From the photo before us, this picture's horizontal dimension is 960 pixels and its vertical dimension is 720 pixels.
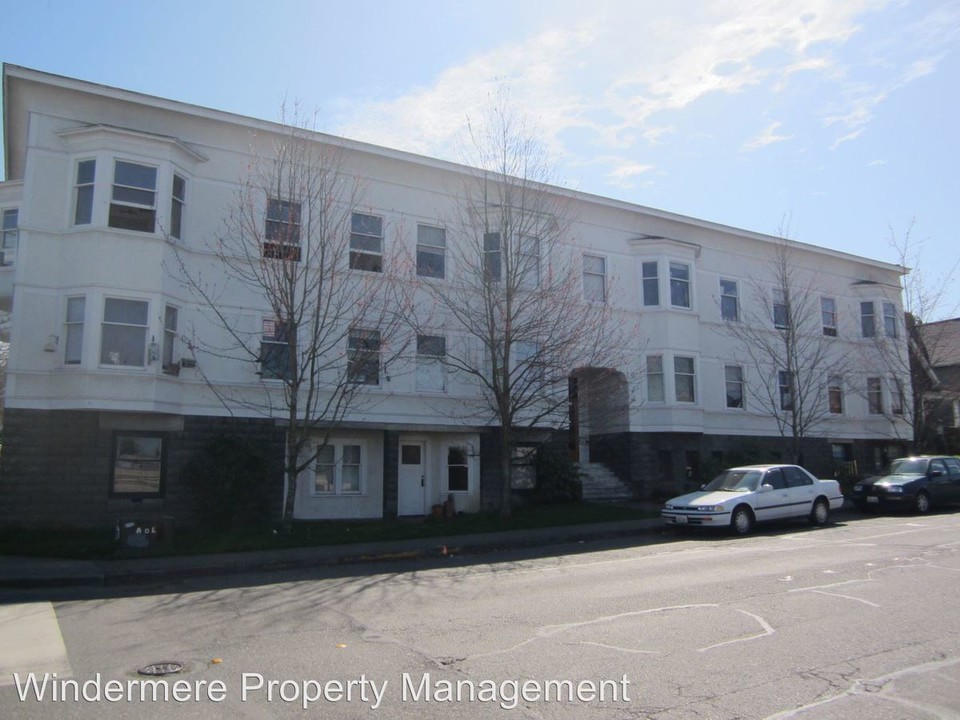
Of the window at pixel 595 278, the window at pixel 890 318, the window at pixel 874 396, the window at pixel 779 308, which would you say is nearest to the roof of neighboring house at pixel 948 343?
the window at pixel 890 318

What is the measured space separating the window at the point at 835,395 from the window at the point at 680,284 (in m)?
8.14

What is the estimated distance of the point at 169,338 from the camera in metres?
17.7

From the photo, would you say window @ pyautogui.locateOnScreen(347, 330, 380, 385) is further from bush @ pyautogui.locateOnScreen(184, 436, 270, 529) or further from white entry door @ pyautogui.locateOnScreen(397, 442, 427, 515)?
bush @ pyautogui.locateOnScreen(184, 436, 270, 529)

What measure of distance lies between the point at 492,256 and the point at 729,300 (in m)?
11.2

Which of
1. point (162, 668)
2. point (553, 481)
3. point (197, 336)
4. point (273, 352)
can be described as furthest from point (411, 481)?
point (162, 668)

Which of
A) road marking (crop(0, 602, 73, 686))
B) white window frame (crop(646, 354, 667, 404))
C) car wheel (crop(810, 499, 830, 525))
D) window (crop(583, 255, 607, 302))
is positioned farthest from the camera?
white window frame (crop(646, 354, 667, 404))

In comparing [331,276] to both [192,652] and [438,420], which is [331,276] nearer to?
[438,420]

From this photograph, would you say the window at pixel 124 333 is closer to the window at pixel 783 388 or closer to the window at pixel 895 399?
the window at pixel 783 388

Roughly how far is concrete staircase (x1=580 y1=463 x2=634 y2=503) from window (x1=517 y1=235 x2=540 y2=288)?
626cm

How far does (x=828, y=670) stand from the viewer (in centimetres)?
640

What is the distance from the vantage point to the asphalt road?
571 centimetres

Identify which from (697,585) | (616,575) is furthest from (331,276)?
(697,585)

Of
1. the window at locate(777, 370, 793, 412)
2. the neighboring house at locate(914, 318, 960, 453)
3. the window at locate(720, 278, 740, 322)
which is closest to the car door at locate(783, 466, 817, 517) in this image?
the window at locate(720, 278, 740, 322)

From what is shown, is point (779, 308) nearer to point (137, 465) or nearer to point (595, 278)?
point (595, 278)
